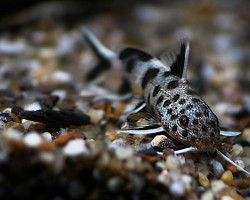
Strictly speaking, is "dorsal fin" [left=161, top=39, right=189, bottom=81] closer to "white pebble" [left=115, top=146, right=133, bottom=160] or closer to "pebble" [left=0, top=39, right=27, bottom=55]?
"white pebble" [left=115, top=146, right=133, bottom=160]

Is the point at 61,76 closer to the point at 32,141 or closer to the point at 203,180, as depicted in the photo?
the point at 32,141

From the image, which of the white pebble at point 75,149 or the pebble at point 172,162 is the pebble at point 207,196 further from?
the white pebble at point 75,149

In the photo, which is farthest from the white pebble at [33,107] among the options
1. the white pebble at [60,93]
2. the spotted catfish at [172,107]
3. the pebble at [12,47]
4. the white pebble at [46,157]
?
the pebble at [12,47]

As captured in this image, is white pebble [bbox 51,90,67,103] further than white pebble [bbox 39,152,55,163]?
Yes

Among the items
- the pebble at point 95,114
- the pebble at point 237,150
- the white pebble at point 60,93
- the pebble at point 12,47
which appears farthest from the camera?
the pebble at point 12,47

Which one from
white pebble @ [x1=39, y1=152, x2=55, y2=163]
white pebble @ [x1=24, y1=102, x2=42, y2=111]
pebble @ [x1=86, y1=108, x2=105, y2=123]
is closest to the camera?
white pebble @ [x1=39, y1=152, x2=55, y2=163]

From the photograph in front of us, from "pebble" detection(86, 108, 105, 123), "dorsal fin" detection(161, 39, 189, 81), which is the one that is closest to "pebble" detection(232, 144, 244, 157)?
"dorsal fin" detection(161, 39, 189, 81)

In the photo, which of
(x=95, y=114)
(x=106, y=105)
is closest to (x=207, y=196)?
(x=95, y=114)
